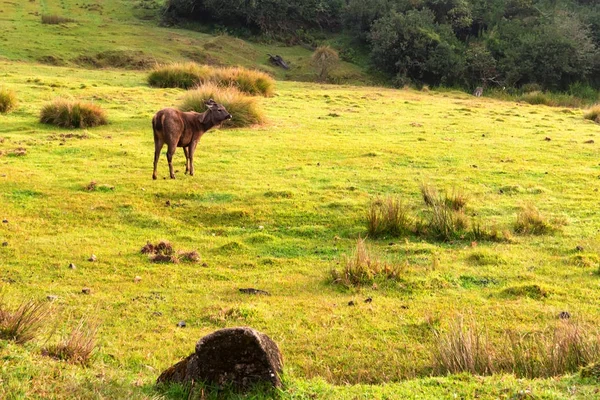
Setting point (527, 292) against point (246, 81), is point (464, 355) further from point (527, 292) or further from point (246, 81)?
point (246, 81)

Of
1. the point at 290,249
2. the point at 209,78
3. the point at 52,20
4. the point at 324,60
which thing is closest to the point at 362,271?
the point at 290,249

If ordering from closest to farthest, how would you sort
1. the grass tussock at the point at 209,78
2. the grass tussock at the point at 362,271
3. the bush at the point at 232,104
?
the grass tussock at the point at 362,271 → the bush at the point at 232,104 → the grass tussock at the point at 209,78

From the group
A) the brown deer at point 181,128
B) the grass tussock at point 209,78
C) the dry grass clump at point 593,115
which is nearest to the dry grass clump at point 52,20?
the grass tussock at point 209,78

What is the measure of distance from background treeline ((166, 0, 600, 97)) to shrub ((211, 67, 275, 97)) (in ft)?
67.8

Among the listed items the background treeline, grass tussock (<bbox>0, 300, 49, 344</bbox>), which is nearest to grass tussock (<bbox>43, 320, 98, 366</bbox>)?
grass tussock (<bbox>0, 300, 49, 344</bbox>)

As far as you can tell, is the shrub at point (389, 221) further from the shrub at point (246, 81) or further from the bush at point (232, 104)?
the shrub at point (246, 81)

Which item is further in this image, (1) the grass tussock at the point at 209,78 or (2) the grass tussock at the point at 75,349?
(1) the grass tussock at the point at 209,78

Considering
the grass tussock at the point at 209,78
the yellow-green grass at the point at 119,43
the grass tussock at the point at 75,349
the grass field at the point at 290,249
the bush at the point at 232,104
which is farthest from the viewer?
the yellow-green grass at the point at 119,43

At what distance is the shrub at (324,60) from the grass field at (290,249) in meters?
23.3

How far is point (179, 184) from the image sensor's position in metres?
12.4

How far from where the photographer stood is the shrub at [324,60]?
4225 cm

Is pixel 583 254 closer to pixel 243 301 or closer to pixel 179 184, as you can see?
pixel 243 301

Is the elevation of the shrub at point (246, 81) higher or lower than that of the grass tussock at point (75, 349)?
lower

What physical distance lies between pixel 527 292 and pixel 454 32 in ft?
152
